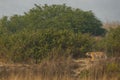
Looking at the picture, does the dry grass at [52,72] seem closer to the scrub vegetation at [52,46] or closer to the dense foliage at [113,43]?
the scrub vegetation at [52,46]

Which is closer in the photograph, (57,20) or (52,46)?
(52,46)

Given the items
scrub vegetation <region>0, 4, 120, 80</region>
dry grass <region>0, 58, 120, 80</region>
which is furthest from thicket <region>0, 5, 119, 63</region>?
dry grass <region>0, 58, 120, 80</region>

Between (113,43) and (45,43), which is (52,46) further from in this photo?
(113,43)

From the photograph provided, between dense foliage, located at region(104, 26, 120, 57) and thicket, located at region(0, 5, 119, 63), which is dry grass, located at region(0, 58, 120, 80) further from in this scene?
dense foliage, located at region(104, 26, 120, 57)

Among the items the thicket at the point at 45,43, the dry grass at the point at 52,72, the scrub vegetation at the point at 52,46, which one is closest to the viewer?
the dry grass at the point at 52,72

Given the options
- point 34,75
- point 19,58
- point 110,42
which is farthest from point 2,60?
point 110,42

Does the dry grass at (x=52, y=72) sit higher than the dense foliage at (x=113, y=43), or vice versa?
the dense foliage at (x=113, y=43)

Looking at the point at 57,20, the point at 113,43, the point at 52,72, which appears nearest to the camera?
the point at 52,72

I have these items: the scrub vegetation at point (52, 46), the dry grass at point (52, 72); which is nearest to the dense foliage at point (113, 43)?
the scrub vegetation at point (52, 46)

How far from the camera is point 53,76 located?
1382cm

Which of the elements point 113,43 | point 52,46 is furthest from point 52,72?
point 113,43

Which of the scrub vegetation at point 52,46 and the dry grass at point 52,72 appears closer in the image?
the dry grass at point 52,72

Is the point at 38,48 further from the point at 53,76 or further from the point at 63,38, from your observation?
the point at 53,76

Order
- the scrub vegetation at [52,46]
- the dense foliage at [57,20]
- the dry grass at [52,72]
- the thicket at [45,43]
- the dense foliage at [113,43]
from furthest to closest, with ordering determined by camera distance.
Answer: the dense foliage at [57,20] → the dense foliage at [113,43] → the thicket at [45,43] → the scrub vegetation at [52,46] → the dry grass at [52,72]
